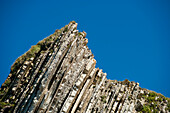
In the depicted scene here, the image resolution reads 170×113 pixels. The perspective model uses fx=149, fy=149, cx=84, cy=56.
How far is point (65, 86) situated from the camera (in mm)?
23734

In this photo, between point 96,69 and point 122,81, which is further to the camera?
point 122,81

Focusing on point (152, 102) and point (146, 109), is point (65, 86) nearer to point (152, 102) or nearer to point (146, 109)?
point (146, 109)

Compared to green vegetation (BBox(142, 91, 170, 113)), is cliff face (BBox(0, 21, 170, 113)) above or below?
below

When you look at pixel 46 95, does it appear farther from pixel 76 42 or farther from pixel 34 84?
pixel 76 42

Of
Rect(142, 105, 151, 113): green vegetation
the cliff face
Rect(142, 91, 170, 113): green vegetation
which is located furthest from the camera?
Rect(142, 91, 170, 113): green vegetation

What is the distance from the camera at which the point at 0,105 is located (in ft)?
79.9

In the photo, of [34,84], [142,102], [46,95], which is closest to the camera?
[46,95]

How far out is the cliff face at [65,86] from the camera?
75.4ft

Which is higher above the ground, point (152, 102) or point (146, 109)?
point (152, 102)

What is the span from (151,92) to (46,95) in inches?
1060

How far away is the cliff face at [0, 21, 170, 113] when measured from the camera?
23.0 meters

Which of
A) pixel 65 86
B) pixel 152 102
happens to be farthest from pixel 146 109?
pixel 65 86

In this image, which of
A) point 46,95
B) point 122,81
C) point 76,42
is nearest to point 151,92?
point 122,81

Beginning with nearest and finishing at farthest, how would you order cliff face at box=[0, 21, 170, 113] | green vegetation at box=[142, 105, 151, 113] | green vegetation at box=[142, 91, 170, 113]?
cliff face at box=[0, 21, 170, 113] → green vegetation at box=[142, 105, 151, 113] → green vegetation at box=[142, 91, 170, 113]
